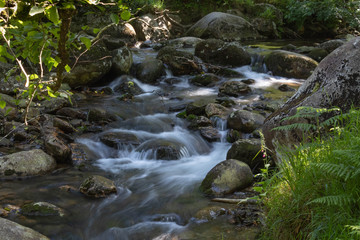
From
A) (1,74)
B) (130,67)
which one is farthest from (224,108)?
(1,74)

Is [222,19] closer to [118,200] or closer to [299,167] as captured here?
[118,200]

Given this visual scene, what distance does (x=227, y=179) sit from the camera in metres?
4.79

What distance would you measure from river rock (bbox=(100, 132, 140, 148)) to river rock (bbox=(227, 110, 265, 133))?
81.1 inches

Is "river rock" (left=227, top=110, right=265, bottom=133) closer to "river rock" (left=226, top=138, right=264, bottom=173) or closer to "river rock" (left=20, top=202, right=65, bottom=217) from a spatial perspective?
"river rock" (left=226, top=138, right=264, bottom=173)

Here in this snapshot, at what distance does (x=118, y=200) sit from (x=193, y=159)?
2.06 meters

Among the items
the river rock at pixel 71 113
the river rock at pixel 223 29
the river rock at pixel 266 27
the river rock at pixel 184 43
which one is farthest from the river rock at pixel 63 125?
the river rock at pixel 266 27

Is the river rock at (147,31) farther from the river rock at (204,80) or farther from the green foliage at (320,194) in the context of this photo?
the green foliage at (320,194)

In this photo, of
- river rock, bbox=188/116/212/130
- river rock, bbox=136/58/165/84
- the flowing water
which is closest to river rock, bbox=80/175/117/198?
the flowing water

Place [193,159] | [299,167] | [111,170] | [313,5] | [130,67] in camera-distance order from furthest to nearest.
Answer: [313,5]
[130,67]
[193,159]
[111,170]
[299,167]

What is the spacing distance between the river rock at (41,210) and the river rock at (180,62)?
762 centimetres

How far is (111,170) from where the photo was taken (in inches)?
Result: 234

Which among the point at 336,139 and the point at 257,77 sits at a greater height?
the point at 336,139

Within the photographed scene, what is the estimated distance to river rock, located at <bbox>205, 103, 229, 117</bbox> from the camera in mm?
8000

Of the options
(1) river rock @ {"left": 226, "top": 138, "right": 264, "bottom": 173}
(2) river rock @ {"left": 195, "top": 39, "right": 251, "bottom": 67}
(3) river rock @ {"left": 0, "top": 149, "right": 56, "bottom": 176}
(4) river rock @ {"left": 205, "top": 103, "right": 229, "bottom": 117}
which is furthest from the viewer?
(2) river rock @ {"left": 195, "top": 39, "right": 251, "bottom": 67}
